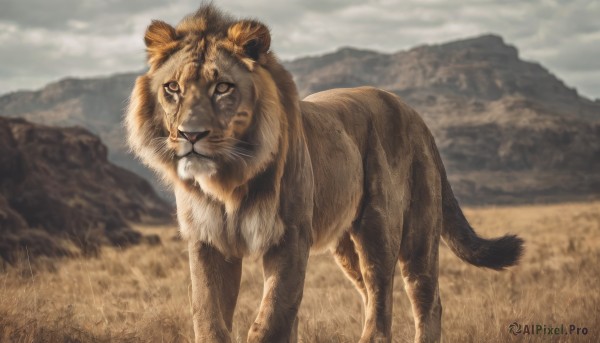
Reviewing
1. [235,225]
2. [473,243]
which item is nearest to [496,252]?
[473,243]

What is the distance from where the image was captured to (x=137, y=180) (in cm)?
2944

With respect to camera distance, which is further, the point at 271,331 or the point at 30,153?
the point at 30,153

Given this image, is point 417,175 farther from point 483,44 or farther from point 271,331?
point 483,44

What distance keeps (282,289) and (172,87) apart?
4.01 feet

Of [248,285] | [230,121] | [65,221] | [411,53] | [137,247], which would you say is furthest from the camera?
[411,53]

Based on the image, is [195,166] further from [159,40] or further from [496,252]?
[496,252]

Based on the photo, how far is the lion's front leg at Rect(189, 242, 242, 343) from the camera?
13.4 feet

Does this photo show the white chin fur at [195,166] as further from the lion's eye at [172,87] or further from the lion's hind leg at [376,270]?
the lion's hind leg at [376,270]

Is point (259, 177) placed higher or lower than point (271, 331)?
higher

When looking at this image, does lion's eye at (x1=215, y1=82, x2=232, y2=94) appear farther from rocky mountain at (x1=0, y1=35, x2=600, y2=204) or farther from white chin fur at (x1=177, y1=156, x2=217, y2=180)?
rocky mountain at (x1=0, y1=35, x2=600, y2=204)

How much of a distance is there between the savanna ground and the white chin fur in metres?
1.61

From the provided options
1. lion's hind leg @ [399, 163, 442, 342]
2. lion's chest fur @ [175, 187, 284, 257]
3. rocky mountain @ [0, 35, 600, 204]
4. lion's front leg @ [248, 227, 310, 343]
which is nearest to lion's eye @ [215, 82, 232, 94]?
lion's chest fur @ [175, 187, 284, 257]

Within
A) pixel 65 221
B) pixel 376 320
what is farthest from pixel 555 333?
pixel 65 221

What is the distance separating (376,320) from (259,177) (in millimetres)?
1657
